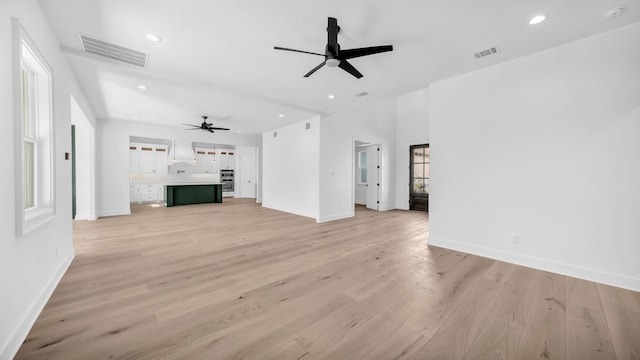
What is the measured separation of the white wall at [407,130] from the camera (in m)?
7.50

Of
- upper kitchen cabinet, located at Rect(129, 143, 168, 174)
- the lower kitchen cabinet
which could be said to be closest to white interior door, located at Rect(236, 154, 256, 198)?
upper kitchen cabinet, located at Rect(129, 143, 168, 174)

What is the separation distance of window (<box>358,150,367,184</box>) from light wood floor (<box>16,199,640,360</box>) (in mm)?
5136

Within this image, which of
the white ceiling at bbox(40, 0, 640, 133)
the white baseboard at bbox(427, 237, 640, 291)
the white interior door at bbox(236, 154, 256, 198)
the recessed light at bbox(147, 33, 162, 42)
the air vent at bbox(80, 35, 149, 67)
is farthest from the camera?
the white interior door at bbox(236, 154, 256, 198)

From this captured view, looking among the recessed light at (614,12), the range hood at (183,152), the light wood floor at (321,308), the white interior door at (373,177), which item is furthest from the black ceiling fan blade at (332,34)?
the range hood at (183,152)

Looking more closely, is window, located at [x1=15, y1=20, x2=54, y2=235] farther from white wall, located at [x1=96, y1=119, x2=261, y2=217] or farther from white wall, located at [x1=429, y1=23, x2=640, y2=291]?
white wall, located at [x1=96, y1=119, x2=261, y2=217]

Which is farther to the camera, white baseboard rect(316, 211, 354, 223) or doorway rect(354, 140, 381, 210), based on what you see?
doorway rect(354, 140, 381, 210)

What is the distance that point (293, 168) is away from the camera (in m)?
6.90

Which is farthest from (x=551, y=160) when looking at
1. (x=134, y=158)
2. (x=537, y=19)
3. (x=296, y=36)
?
(x=134, y=158)

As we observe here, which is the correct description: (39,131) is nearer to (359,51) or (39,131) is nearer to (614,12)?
(359,51)

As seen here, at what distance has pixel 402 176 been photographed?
7.94 meters

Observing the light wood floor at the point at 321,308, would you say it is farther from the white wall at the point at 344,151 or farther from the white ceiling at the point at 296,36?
the white ceiling at the point at 296,36

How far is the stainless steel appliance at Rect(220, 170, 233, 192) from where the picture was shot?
11148 millimetres

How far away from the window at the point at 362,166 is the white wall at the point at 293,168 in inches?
115

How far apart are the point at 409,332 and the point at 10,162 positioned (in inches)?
115
